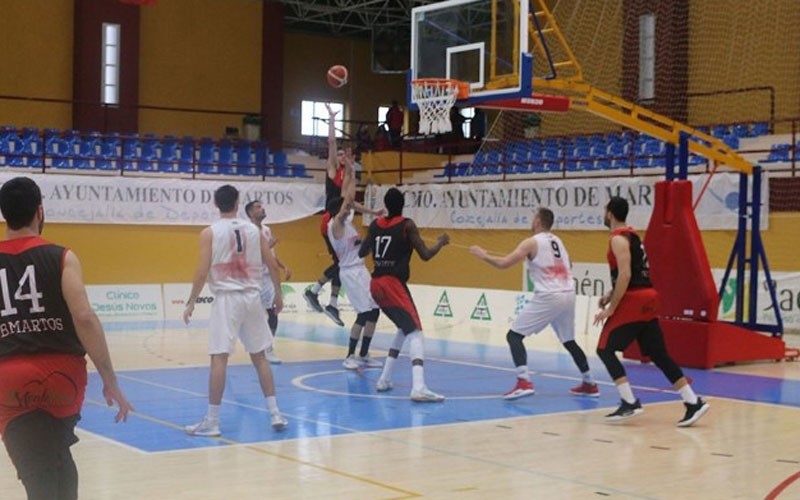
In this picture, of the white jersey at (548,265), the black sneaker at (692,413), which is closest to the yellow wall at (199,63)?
the white jersey at (548,265)

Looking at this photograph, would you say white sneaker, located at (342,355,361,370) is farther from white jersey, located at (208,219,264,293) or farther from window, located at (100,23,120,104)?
window, located at (100,23,120,104)

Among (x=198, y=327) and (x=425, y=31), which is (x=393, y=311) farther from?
(x=198, y=327)

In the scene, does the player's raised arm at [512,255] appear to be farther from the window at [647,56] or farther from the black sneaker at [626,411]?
the window at [647,56]

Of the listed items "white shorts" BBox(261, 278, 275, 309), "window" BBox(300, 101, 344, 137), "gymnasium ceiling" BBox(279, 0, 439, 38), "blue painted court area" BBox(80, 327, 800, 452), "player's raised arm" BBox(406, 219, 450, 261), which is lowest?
"blue painted court area" BBox(80, 327, 800, 452)

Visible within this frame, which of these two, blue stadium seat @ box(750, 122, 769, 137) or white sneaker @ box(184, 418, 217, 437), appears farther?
blue stadium seat @ box(750, 122, 769, 137)

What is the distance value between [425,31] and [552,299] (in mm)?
6493

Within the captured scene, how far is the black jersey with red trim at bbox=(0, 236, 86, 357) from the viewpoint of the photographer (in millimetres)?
4855

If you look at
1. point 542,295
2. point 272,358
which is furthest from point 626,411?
point 272,358

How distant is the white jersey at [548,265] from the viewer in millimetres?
12211

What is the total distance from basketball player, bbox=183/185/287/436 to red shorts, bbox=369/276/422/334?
234cm

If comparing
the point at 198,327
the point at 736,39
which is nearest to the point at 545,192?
the point at 736,39

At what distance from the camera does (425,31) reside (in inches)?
679

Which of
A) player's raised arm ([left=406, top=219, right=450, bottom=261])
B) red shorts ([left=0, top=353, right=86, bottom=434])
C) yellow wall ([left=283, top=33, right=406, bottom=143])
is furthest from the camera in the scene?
yellow wall ([left=283, top=33, right=406, bottom=143])

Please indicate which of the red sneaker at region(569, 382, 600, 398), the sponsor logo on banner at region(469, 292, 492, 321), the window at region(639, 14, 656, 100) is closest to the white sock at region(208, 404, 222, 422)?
the red sneaker at region(569, 382, 600, 398)
